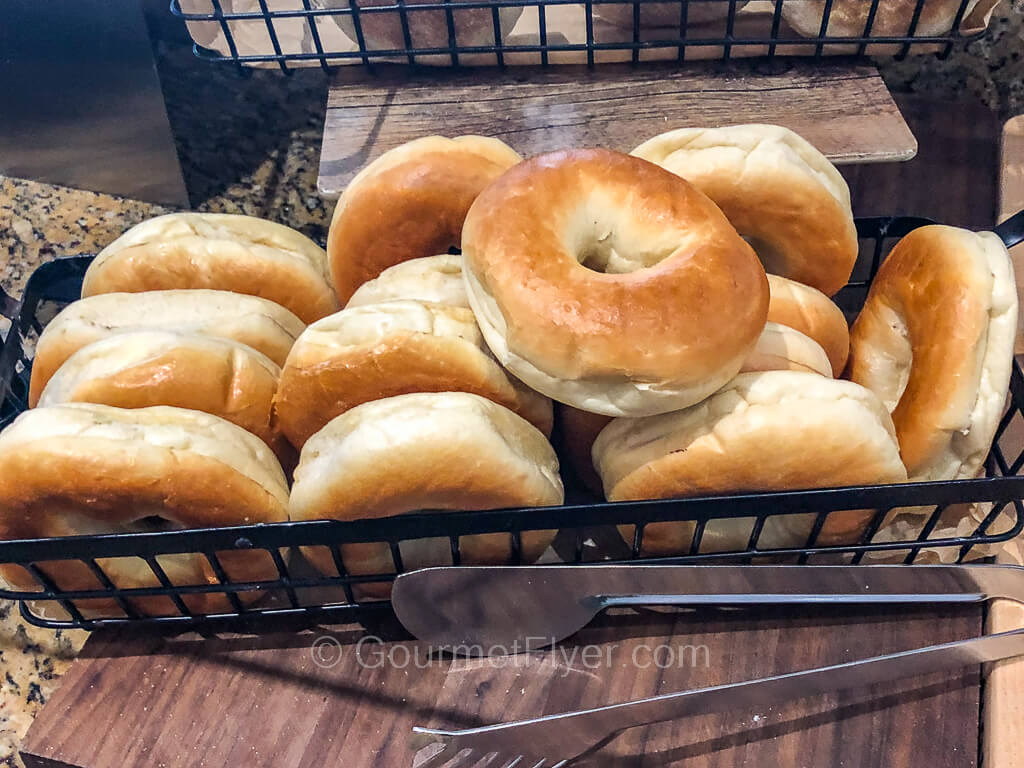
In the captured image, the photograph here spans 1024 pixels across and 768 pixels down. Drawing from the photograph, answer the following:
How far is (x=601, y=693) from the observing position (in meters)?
0.64

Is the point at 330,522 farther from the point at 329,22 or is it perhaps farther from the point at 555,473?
the point at 329,22

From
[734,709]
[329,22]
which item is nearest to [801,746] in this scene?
[734,709]

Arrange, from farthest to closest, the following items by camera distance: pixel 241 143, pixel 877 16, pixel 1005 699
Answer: pixel 241 143 < pixel 877 16 < pixel 1005 699

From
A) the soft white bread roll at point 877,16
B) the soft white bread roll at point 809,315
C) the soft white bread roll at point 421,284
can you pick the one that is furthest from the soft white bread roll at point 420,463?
the soft white bread roll at point 877,16

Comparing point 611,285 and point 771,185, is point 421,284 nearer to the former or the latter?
point 611,285

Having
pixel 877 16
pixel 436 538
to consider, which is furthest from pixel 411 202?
pixel 877 16

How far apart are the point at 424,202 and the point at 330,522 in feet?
0.98

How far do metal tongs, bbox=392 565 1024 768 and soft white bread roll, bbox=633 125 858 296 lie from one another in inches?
11.4

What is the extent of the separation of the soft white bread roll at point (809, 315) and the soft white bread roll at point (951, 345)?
6cm

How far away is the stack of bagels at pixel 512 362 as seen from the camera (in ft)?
1.78

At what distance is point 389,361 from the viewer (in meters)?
0.58

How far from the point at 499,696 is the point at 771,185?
0.49 meters

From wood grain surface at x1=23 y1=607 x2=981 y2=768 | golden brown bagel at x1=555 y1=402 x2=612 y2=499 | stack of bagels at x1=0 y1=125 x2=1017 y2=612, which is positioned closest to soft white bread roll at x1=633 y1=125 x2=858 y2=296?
stack of bagels at x1=0 y1=125 x2=1017 y2=612

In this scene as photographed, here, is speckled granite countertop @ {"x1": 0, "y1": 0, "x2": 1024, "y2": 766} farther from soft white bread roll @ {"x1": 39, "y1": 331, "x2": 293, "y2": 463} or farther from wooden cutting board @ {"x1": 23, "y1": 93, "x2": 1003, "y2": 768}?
wooden cutting board @ {"x1": 23, "y1": 93, "x2": 1003, "y2": 768}
